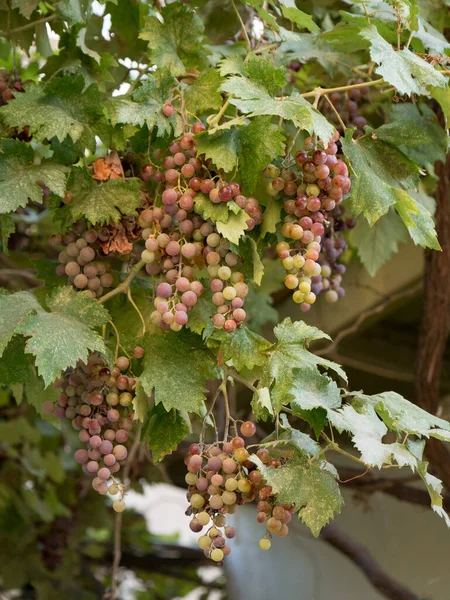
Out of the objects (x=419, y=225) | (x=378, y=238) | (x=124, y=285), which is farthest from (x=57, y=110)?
(x=378, y=238)

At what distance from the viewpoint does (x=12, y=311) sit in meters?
0.73

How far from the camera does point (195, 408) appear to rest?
0.73 m

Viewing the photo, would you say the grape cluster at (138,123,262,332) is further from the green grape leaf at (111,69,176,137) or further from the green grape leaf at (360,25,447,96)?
the green grape leaf at (360,25,447,96)

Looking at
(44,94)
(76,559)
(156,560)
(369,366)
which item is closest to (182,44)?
(44,94)

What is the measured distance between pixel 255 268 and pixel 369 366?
1.14 metres

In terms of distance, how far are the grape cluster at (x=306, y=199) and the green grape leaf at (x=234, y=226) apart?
0.16ft

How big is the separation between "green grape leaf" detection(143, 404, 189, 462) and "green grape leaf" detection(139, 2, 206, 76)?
35 centimetres

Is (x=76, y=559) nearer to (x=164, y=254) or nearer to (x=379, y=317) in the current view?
(x=379, y=317)

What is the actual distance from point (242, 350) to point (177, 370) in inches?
2.6

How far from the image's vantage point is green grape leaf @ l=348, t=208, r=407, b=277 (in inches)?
45.9

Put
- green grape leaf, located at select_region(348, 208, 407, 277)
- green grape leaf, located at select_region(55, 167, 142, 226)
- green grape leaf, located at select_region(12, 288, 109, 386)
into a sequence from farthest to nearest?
green grape leaf, located at select_region(348, 208, 407, 277) → green grape leaf, located at select_region(55, 167, 142, 226) → green grape leaf, located at select_region(12, 288, 109, 386)

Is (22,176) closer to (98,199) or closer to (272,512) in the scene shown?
(98,199)

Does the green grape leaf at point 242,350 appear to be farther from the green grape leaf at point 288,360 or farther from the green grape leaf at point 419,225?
the green grape leaf at point 419,225

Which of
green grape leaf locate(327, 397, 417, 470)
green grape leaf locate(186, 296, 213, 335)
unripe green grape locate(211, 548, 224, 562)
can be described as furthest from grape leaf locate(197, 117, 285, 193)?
unripe green grape locate(211, 548, 224, 562)
